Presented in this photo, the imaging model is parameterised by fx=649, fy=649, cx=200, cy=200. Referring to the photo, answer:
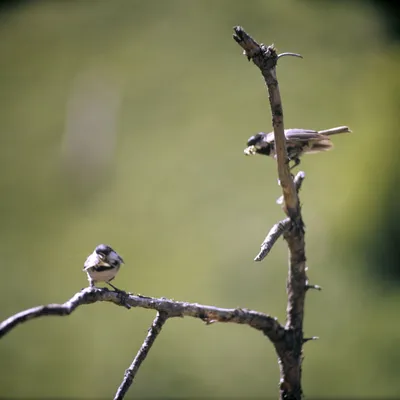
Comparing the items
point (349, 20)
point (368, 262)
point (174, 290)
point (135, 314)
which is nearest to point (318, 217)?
point (368, 262)

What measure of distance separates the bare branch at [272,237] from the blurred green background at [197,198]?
276cm

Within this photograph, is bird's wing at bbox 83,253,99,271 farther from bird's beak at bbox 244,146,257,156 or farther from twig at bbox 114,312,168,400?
bird's beak at bbox 244,146,257,156

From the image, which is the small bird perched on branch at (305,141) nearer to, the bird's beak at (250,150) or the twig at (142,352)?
the bird's beak at (250,150)

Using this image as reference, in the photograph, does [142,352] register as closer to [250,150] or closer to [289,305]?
[289,305]

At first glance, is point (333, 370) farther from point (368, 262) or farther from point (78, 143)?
point (78, 143)

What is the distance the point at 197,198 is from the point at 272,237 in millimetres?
3536

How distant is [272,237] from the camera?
1.64m

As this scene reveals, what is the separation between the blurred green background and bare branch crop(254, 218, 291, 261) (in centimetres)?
276

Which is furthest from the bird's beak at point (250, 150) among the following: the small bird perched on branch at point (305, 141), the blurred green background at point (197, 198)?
the blurred green background at point (197, 198)

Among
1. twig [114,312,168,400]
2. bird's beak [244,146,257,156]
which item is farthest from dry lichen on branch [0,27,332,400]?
bird's beak [244,146,257,156]

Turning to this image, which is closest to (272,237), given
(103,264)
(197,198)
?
(103,264)

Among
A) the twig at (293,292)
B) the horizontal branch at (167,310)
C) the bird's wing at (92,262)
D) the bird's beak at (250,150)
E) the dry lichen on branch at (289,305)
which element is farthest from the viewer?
the bird's beak at (250,150)

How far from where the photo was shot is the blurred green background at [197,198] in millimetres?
4488

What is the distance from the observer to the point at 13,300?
16.1 feet
